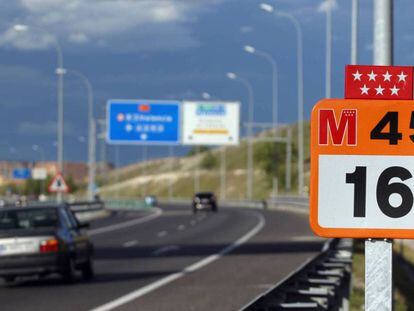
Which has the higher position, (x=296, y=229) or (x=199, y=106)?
(x=199, y=106)

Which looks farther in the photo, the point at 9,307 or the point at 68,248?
the point at 68,248

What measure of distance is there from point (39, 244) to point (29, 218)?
1.02 meters

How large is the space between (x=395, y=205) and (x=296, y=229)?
4419 cm

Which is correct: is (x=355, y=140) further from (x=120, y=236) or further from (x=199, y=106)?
(x=199, y=106)

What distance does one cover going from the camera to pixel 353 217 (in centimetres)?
658

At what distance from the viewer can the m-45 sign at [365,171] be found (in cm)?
655

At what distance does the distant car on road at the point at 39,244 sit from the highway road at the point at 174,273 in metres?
0.38

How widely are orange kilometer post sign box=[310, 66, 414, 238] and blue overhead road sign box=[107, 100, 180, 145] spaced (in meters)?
63.8

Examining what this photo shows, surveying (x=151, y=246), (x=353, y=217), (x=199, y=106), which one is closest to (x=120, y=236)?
(x=151, y=246)

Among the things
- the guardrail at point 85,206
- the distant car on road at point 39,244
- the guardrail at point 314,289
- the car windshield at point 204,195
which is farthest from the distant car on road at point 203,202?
the guardrail at point 314,289

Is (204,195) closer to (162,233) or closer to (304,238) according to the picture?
(162,233)

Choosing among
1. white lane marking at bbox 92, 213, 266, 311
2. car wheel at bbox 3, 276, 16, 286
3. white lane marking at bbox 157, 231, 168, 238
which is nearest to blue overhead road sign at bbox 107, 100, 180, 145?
white lane marking at bbox 157, 231, 168, 238

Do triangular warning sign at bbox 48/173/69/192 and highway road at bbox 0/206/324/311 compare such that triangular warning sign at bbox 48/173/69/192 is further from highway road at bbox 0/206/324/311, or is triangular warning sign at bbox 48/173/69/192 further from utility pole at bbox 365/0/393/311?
utility pole at bbox 365/0/393/311

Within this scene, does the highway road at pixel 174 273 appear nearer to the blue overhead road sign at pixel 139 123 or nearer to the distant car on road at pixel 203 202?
the blue overhead road sign at pixel 139 123
